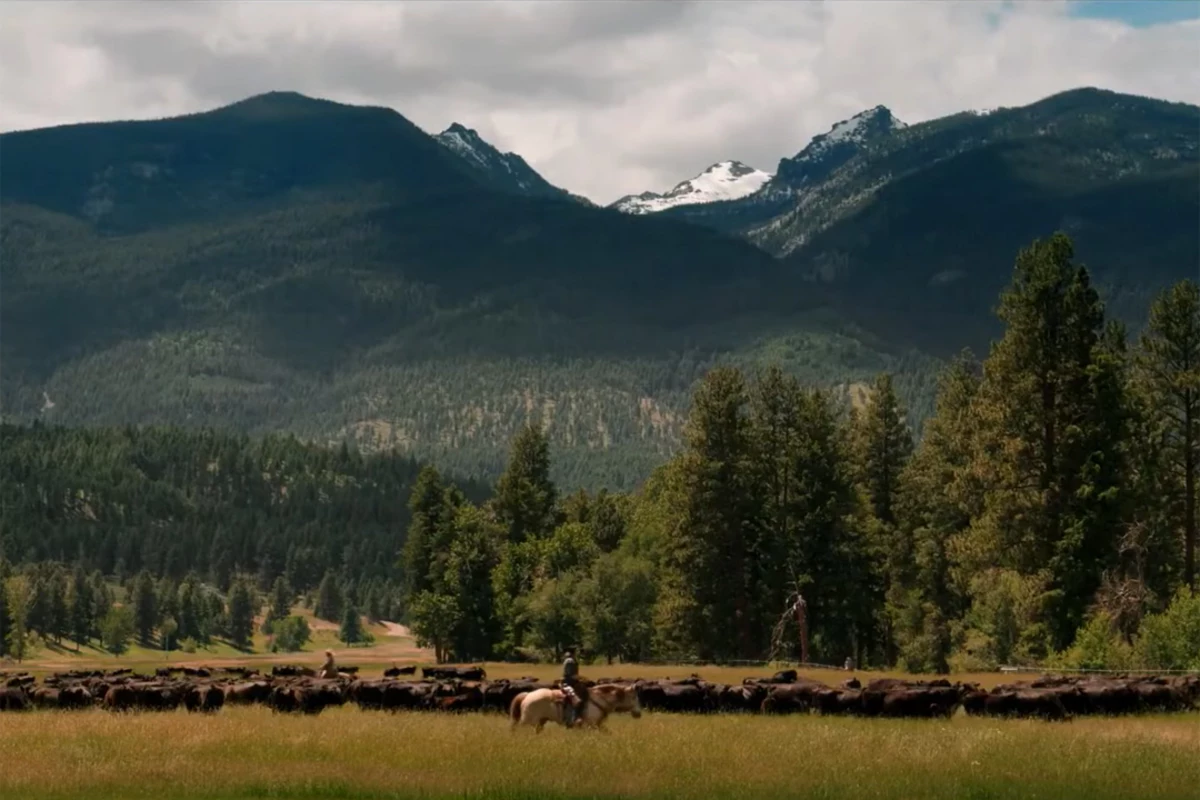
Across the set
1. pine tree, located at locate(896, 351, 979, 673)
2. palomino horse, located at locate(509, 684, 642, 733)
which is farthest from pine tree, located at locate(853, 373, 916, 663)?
palomino horse, located at locate(509, 684, 642, 733)

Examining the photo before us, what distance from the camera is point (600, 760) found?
40500 mm

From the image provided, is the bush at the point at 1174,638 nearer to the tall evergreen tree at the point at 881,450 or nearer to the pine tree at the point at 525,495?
the tall evergreen tree at the point at 881,450

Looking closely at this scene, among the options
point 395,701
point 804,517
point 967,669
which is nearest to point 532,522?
point 804,517

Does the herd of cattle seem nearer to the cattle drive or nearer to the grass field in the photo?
the cattle drive

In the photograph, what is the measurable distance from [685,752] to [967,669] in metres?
41.3

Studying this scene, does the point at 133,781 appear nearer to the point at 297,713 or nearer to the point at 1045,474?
the point at 297,713

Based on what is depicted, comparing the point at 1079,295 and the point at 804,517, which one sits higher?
the point at 1079,295

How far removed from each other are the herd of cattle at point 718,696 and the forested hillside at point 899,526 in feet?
58.2

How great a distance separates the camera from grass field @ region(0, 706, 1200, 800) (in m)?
36.6

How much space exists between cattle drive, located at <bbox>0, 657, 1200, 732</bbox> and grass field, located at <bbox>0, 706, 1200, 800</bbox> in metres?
1.75

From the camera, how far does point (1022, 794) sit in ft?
118

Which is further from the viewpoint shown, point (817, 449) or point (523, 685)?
point (817, 449)

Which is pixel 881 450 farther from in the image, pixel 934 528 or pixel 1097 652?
pixel 1097 652

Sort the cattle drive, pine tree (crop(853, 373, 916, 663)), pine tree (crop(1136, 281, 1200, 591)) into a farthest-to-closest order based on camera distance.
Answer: pine tree (crop(853, 373, 916, 663)) < pine tree (crop(1136, 281, 1200, 591)) < the cattle drive
